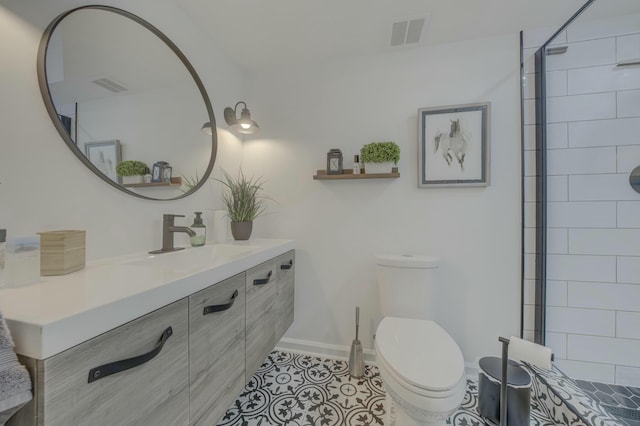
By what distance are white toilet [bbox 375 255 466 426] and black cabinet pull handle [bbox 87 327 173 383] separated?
823 mm

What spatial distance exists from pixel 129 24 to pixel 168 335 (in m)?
1.38

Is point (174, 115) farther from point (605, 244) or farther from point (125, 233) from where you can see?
point (605, 244)

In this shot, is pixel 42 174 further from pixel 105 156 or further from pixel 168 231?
pixel 168 231

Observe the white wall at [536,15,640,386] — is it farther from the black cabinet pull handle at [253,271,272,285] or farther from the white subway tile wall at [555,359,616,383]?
the black cabinet pull handle at [253,271,272,285]

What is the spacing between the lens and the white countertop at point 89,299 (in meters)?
0.48

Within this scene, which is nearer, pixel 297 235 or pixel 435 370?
pixel 435 370

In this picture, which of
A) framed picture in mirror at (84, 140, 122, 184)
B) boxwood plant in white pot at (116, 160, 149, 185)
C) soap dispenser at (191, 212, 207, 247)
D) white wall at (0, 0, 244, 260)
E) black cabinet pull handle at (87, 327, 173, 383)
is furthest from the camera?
soap dispenser at (191, 212, 207, 247)

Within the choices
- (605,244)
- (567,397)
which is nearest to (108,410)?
(567,397)

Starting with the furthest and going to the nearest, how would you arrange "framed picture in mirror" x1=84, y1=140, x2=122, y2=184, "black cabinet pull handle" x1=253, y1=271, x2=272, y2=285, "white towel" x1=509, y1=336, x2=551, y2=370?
"black cabinet pull handle" x1=253, y1=271, x2=272, y2=285, "framed picture in mirror" x1=84, y1=140, x2=122, y2=184, "white towel" x1=509, y1=336, x2=551, y2=370

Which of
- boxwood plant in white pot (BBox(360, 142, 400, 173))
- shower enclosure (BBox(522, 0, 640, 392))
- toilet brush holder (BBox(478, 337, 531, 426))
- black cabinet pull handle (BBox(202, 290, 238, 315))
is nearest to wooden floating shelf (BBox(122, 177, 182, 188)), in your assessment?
black cabinet pull handle (BBox(202, 290, 238, 315))

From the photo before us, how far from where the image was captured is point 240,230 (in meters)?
1.70

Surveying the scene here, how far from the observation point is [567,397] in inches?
49.3

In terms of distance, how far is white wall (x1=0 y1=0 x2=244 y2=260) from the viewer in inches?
31.5

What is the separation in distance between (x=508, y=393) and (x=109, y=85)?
2278 millimetres
